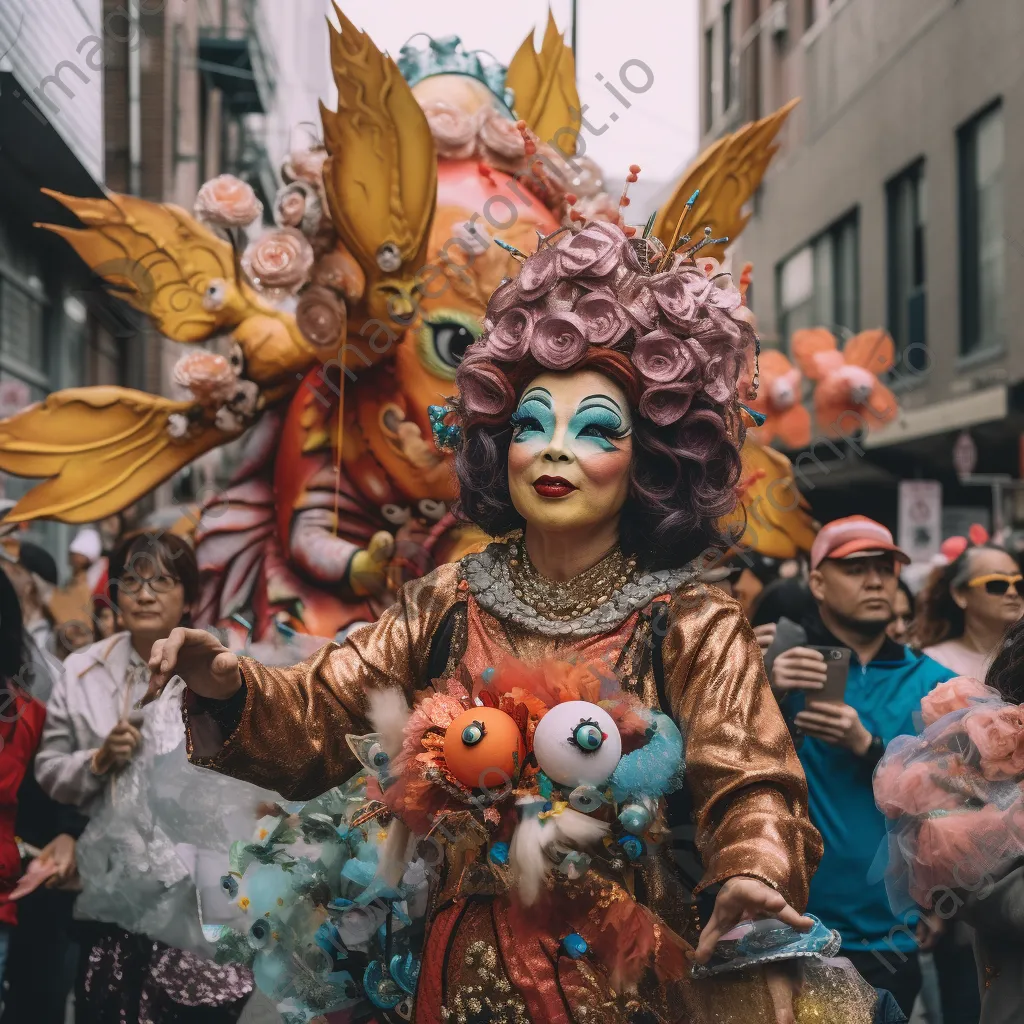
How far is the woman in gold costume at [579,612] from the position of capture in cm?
281

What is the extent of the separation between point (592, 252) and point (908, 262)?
1423 centimetres

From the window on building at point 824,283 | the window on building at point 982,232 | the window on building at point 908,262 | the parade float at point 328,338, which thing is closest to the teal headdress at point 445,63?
the parade float at point 328,338

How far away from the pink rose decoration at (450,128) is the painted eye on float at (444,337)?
0.72 meters

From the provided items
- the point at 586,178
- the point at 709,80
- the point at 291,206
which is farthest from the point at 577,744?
the point at 709,80

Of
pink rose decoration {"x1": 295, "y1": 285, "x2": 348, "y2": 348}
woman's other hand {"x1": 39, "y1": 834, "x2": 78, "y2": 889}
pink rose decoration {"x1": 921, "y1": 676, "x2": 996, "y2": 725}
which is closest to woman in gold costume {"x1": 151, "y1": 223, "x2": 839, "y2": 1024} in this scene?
pink rose decoration {"x1": 921, "y1": 676, "x2": 996, "y2": 725}

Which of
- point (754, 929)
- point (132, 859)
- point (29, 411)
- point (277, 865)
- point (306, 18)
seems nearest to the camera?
point (754, 929)

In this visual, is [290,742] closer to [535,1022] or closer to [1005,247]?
[535,1022]

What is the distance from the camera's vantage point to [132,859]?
167 inches

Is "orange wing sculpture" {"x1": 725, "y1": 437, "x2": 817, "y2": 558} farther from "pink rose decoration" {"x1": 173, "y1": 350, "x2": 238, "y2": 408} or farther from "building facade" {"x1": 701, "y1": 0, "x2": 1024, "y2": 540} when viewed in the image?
"building facade" {"x1": 701, "y1": 0, "x2": 1024, "y2": 540}

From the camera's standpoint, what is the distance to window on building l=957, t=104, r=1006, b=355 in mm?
13859

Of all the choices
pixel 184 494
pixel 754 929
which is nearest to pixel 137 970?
pixel 754 929

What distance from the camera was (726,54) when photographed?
2342cm

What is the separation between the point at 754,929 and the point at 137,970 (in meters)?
2.35

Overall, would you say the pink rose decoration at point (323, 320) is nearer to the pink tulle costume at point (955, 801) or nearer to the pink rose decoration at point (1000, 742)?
the pink tulle costume at point (955, 801)
